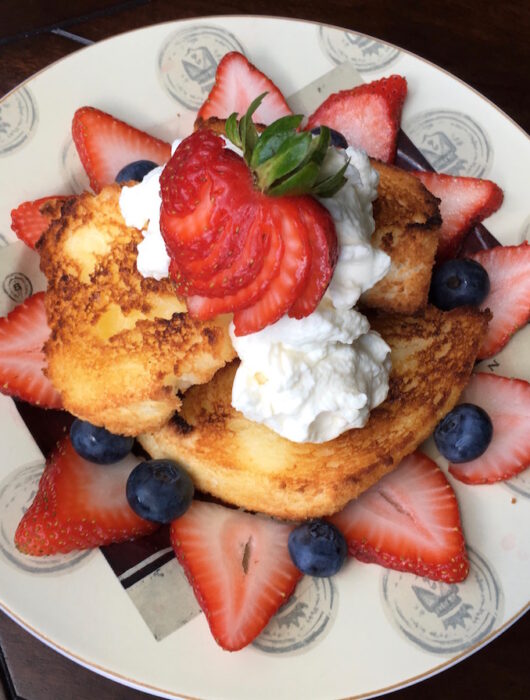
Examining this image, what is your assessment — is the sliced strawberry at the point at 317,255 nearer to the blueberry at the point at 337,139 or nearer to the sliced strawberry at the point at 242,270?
the sliced strawberry at the point at 242,270

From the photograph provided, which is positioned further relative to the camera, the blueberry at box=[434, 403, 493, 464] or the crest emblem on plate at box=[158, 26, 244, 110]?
the crest emblem on plate at box=[158, 26, 244, 110]

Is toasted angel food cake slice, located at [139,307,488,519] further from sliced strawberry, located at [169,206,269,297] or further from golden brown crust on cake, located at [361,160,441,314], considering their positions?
sliced strawberry, located at [169,206,269,297]

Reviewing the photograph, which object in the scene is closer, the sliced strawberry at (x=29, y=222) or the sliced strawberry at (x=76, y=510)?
the sliced strawberry at (x=76, y=510)

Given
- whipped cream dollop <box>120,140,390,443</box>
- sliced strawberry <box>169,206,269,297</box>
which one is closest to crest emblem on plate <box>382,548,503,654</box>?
whipped cream dollop <box>120,140,390,443</box>

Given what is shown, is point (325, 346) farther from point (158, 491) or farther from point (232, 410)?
point (158, 491)

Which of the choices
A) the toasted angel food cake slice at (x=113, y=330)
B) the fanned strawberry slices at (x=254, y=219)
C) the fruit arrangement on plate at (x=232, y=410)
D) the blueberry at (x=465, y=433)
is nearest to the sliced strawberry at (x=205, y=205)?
the fanned strawberry slices at (x=254, y=219)

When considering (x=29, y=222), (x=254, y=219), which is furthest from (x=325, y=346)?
(x=29, y=222)
